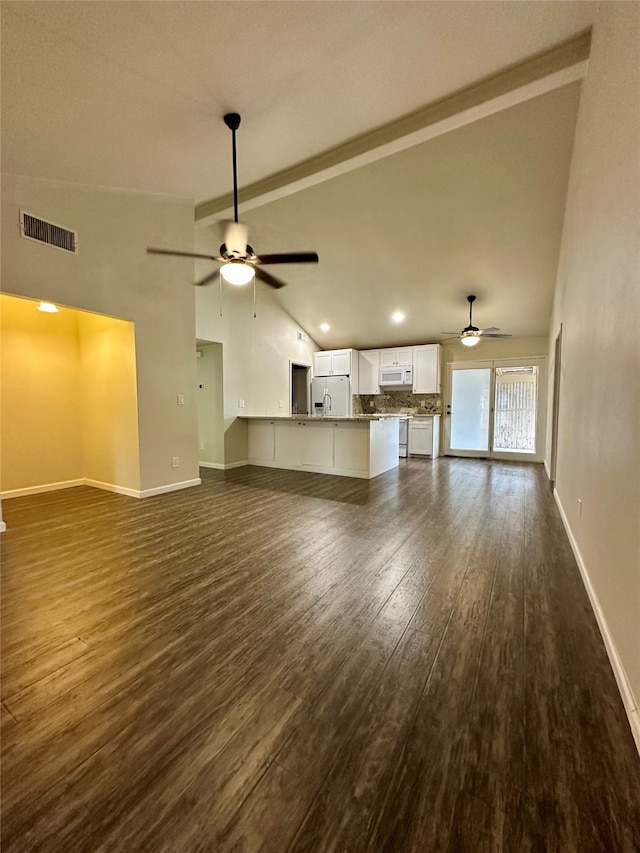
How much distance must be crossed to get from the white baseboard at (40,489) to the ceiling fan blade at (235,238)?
390cm

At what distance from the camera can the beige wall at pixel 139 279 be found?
317 centimetres

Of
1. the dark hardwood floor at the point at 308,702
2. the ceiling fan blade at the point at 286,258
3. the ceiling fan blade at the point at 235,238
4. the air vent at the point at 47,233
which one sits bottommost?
the dark hardwood floor at the point at 308,702

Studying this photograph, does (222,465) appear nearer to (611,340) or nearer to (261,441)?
(261,441)

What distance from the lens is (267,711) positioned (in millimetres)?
1291

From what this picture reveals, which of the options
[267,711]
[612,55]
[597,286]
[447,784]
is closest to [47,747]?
[267,711]

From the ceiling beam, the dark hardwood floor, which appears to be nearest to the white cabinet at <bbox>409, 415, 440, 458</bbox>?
the dark hardwood floor

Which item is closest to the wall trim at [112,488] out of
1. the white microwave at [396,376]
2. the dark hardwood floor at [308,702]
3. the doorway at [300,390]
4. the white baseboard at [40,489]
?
the white baseboard at [40,489]

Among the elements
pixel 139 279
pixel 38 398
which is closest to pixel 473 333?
pixel 139 279

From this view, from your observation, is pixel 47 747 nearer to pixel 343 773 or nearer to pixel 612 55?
pixel 343 773

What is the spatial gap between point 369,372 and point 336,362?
0.83 metres

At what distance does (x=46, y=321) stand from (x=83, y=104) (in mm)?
2898

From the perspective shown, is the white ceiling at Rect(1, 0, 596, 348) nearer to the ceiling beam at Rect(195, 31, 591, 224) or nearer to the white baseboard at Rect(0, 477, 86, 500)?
the ceiling beam at Rect(195, 31, 591, 224)

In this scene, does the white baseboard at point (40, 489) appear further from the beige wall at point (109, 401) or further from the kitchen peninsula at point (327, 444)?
the kitchen peninsula at point (327, 444)

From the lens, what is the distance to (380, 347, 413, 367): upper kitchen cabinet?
25.2 feet
